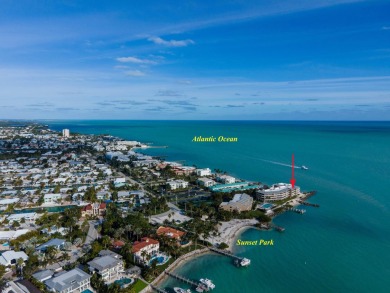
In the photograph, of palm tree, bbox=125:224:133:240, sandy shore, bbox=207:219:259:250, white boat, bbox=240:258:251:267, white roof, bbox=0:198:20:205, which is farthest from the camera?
white roof, bbox=0:198:20:205

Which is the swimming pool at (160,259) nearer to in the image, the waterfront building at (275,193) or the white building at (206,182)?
the waterfront building at (275,193)

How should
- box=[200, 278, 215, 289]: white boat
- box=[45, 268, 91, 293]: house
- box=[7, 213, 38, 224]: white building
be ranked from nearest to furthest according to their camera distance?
1. box=[45, 268, 91, 293]: house
2. box=[200, 278, 215, 289]: white boat
3. box=[7, 213, 38, 224]: white building

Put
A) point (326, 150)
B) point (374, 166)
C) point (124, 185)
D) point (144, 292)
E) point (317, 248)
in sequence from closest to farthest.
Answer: point (144, 292) < point (317, 248) < point (124, 185) < point (374, 166) < point (326, 150)

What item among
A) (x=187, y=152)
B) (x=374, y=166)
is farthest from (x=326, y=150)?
(x=187, y=152)

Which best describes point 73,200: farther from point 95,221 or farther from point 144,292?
point 144,292

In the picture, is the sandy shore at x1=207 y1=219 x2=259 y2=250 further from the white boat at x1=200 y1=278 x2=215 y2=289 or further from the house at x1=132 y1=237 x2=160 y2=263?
the white boat at x1=200 y1=278 x2=215 y2=289

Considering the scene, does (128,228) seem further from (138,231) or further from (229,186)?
(229,186)

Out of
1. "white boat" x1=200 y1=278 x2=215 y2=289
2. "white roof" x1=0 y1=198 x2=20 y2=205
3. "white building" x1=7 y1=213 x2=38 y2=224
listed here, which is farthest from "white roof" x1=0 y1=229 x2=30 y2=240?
"white boat" x1=200 y1=278 x2=215 y2=289
